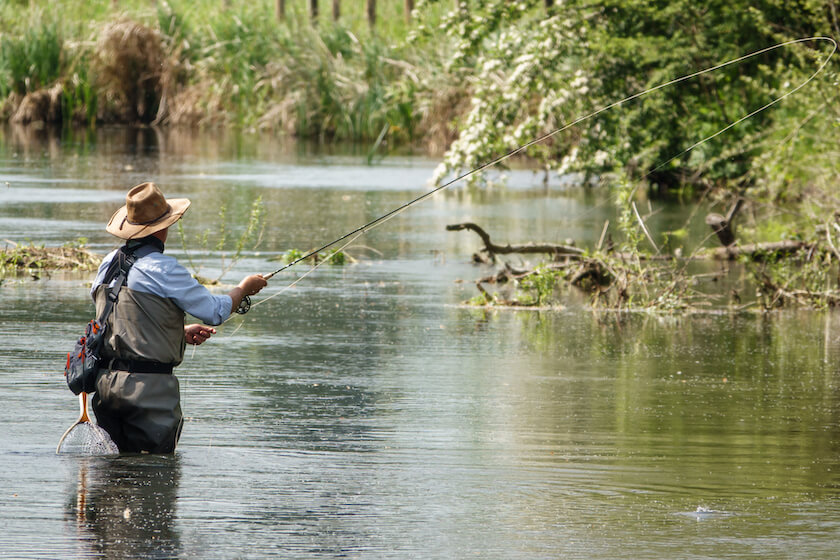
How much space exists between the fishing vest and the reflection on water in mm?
441

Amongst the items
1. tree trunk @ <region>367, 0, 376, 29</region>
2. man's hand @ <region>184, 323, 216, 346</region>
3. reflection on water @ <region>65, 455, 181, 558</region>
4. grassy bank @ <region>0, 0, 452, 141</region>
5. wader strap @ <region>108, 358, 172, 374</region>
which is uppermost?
tree trunk @ <region>367, 0, 376, 29</region>

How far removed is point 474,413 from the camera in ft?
25.1

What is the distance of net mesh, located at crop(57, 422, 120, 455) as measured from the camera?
630 centimetres

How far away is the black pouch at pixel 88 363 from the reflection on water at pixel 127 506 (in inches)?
13.2

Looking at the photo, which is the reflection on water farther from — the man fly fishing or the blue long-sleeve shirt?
the blue long-sleeve shirt

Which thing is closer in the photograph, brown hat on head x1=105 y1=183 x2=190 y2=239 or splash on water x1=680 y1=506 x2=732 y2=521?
splash on water x1=680 y1=506 x2=732 y2=521

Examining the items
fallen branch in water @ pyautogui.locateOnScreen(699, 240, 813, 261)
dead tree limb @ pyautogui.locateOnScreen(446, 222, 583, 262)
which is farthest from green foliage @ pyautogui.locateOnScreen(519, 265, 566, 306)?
fallen branch in water @ pyautogui.locateOnScreen(699, 240, 813, 261)

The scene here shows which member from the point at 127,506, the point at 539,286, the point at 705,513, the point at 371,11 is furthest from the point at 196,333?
the point at 371,11

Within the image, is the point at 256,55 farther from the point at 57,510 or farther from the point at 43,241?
the point at 57,510

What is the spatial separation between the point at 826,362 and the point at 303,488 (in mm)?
4512

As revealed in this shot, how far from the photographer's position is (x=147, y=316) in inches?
239

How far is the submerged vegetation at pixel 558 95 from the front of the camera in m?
12.9

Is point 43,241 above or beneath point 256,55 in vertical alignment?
beneath

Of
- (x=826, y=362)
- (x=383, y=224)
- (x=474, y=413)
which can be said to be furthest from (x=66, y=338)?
(x=383, y=224)
